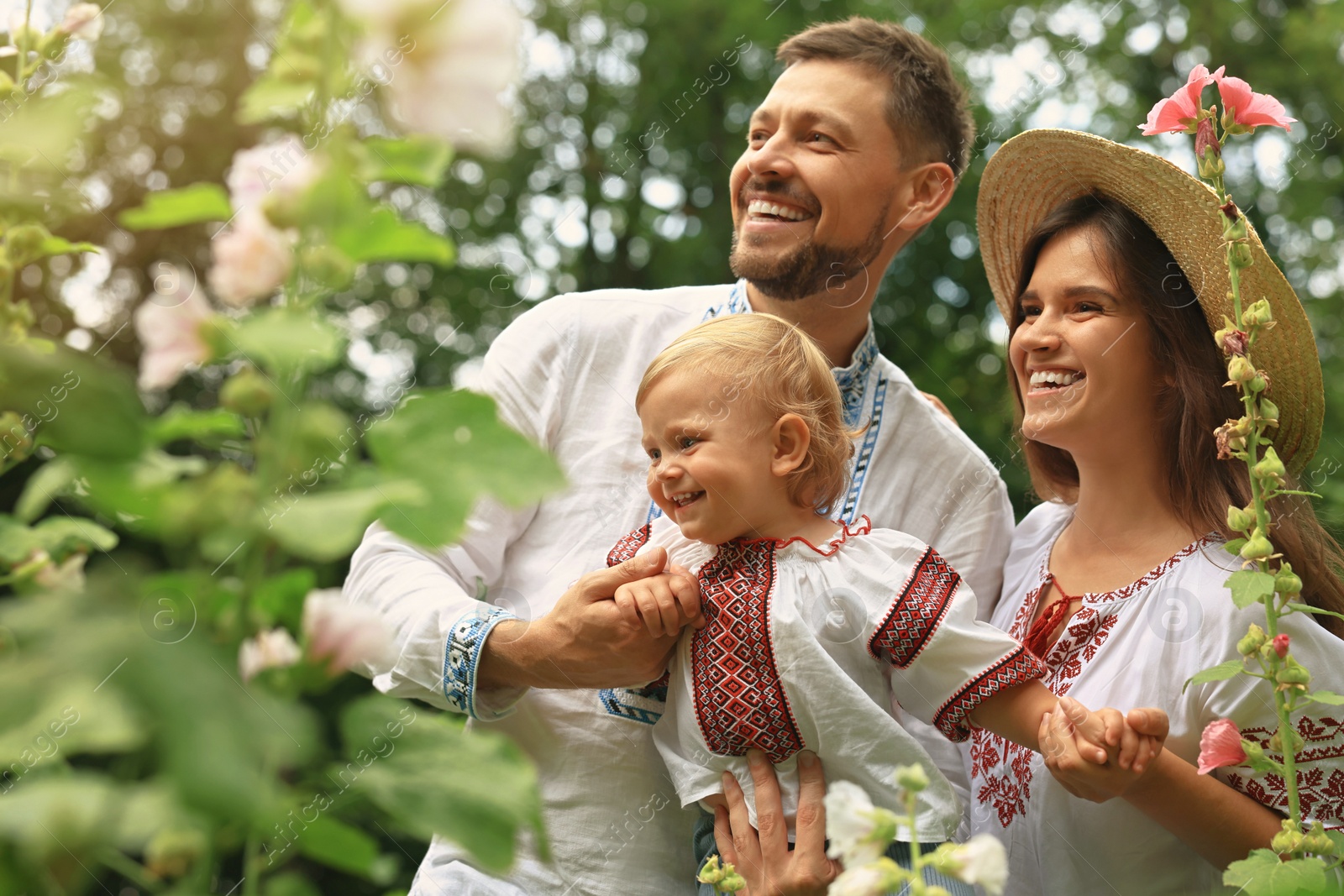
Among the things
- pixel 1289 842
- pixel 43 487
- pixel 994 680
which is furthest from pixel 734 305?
pixel 43 487

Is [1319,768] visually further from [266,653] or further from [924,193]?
[266,653]

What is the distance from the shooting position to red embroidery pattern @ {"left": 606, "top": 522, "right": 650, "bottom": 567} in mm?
2172

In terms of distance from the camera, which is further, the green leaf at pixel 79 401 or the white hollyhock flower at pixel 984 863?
the white hollyhock flower at pixel 984 863

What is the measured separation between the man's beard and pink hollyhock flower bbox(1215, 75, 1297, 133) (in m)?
1.05

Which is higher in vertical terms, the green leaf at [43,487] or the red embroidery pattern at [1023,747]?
the green leaf at [43,487]

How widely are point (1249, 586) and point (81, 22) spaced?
1.44 metres

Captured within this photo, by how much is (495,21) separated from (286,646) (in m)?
0.36

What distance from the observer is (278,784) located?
0.61 m

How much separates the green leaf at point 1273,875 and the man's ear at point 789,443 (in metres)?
0.93

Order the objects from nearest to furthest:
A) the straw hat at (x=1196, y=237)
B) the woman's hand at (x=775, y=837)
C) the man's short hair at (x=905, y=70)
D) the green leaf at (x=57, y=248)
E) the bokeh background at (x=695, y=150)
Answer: the green leaf at (x=57, y=248), the woman's hand at (x=775, y=837), the straw hat at (x=1196, y=237), the man's short hair at (x=905, y=70), the bokeh background at (x=695, y=150)

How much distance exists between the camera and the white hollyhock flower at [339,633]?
0.60 metres

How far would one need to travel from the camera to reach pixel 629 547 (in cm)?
219

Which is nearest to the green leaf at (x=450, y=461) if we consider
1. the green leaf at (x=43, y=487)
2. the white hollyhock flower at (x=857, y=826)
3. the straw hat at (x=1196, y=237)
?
the green leaf at (x=43, y=487)

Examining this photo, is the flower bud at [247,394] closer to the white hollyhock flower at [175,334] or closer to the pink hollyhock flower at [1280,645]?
the white hollyhock flower at [175,334]
